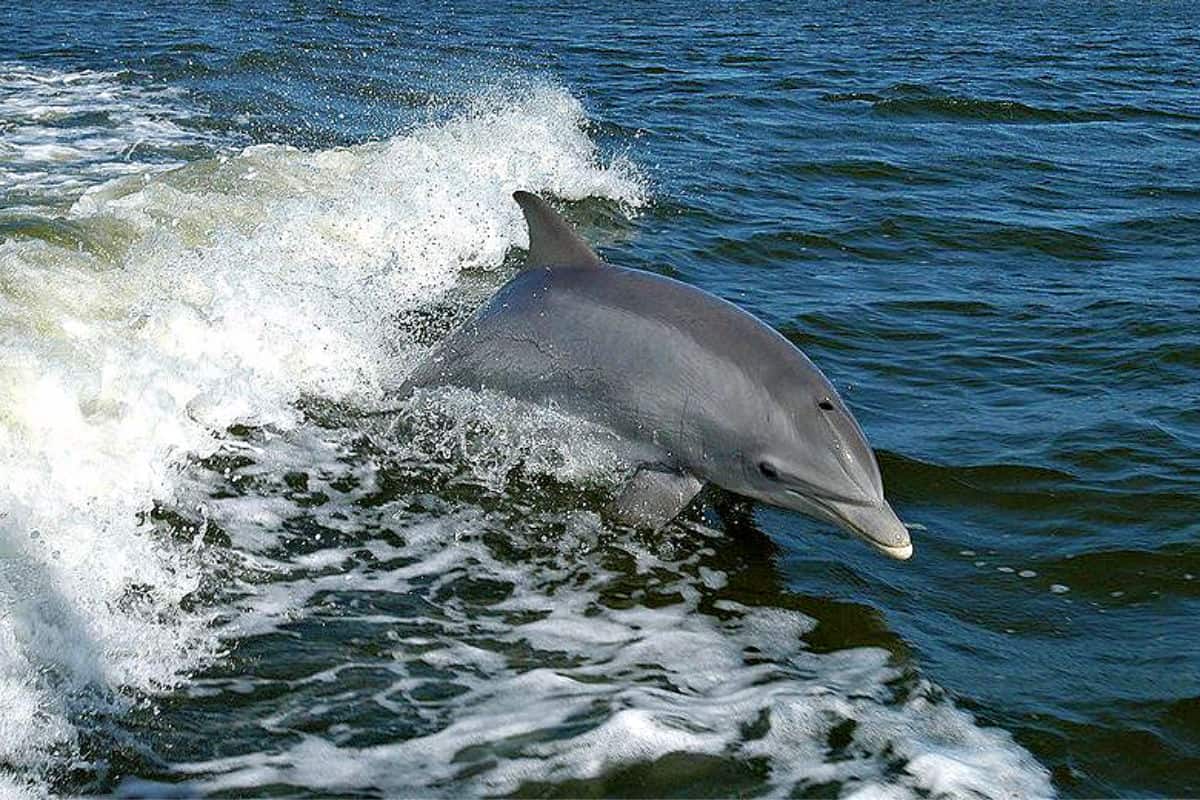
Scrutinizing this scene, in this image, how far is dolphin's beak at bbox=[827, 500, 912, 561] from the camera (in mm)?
6441

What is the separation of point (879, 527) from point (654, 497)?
1.21m

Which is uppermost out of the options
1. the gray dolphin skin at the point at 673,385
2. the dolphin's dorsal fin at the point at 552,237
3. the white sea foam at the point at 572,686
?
the dolphin's dorsal fin at the point at 552,237

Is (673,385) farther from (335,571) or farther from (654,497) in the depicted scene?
(335,571)

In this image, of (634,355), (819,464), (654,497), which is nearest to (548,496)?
(654,497)

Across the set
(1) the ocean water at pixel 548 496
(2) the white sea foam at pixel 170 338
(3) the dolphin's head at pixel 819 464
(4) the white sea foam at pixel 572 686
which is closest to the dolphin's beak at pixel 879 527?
(3) the dolphin's head at pixel 819 464

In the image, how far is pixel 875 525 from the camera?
21.2ft

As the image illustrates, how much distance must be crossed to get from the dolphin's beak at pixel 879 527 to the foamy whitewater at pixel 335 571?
0.50m

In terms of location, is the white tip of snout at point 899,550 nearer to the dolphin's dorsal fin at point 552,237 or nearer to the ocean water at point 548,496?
the ocean water at point 548,496

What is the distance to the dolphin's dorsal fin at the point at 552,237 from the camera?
7727mm

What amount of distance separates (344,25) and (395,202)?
53.4 ft

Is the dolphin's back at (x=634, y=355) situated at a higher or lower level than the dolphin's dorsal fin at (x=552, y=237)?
lower

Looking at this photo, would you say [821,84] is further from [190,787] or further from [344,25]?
[190,787]

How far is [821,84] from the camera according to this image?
2191 centimetres

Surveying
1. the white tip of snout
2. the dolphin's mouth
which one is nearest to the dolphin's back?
the dolphin's mouth
